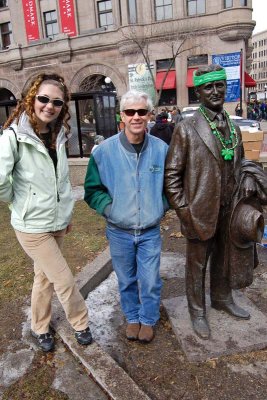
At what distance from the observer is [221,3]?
24234 millimetres

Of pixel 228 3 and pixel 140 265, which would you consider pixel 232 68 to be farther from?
pixel 140 265

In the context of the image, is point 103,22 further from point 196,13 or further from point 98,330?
point 98,330

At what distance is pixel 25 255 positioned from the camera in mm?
4961

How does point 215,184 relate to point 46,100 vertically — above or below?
below

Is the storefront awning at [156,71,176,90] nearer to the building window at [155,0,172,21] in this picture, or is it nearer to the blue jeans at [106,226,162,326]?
the building window at [155,0,172,21]

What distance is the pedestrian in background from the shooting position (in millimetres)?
2416

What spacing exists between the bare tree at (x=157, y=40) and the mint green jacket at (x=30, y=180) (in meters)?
23.1

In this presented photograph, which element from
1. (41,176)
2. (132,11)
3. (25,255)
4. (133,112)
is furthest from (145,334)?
(132,11)

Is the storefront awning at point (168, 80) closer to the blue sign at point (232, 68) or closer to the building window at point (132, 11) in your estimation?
the blue sign at point (232, 68)

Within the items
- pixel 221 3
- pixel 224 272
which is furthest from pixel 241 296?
pixel 221 3

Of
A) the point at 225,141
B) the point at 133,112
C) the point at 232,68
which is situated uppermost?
the point at 232,68

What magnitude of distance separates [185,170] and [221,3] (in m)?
25.9

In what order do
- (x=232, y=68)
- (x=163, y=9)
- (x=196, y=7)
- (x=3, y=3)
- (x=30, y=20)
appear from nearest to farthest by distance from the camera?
(x=232, y=68), (x=196, y=7), (x=163, y=9), (x=30, y=20), (x=3, y=3)

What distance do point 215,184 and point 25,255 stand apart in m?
3.33
